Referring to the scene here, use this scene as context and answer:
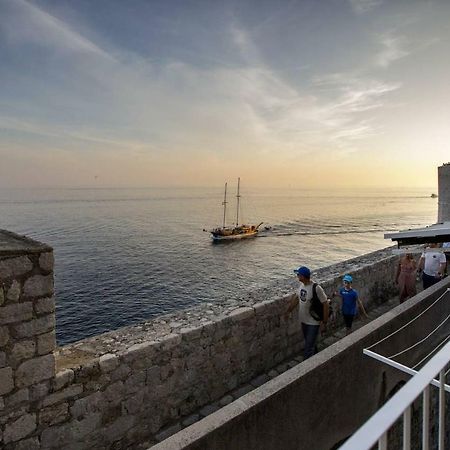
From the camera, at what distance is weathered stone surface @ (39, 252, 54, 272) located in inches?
127

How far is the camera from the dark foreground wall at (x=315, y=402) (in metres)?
3.07

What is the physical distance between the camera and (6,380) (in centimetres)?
303

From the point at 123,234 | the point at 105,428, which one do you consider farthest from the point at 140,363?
the point at 123,234

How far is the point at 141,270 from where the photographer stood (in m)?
36.2

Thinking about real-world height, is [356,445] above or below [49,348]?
above

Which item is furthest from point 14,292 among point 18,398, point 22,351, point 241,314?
point 241,314

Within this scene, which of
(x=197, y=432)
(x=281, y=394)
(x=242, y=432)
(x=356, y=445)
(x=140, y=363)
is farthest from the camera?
(x=140, y=363)

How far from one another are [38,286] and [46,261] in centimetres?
23

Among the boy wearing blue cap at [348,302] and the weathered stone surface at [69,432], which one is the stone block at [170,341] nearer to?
the weathered stone surface at [69,432]

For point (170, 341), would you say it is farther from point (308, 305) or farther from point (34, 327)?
point (308, 305)

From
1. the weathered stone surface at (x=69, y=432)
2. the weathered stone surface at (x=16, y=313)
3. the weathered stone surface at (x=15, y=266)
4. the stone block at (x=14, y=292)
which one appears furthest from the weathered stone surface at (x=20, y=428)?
the weathered stone surface at (x=15, y=266)

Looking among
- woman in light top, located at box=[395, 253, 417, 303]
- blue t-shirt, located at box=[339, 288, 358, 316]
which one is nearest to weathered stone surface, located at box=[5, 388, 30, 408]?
blue t-shirt, located at box=[339, 288, 358, 316]

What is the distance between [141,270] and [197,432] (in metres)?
34.4

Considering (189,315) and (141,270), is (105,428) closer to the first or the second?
(189,315)
